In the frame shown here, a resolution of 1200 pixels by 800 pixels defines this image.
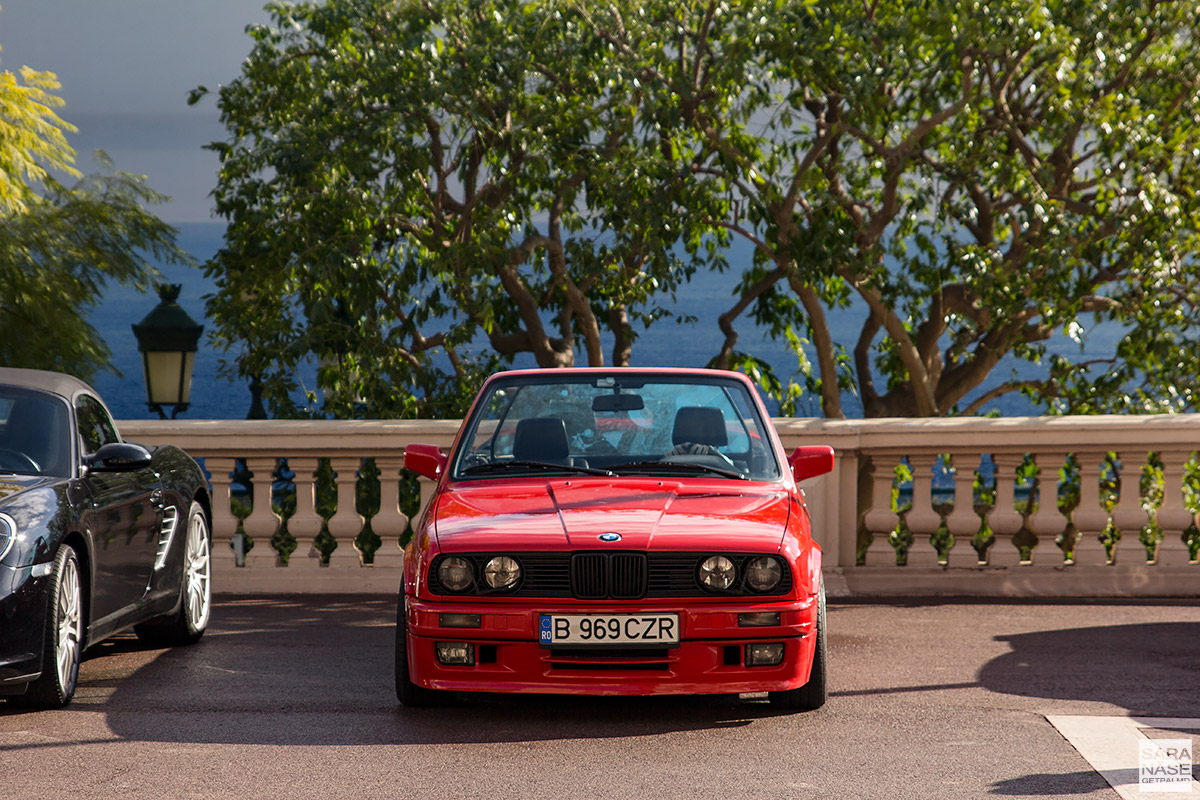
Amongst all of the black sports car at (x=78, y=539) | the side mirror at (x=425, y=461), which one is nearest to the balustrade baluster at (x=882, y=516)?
the black sports car at (x=78, y=539)

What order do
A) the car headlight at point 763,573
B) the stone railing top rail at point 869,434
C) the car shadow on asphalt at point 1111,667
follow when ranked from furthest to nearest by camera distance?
the stone railing top rail at point 869,434, the car shadow on asphalt at point 1111,667, the car headlight at point 763,573

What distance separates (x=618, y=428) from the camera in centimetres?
641

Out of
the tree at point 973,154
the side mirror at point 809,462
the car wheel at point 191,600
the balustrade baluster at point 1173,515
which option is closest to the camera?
the side mirror at point 809,462

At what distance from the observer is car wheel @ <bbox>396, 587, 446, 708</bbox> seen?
5.51m

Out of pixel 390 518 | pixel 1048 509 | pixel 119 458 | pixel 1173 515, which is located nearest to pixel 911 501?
pixel 1048 509

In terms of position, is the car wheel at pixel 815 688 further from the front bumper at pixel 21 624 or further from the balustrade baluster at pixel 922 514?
the balustrade baluster at pixel 922 514

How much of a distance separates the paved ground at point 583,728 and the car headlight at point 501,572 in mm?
571

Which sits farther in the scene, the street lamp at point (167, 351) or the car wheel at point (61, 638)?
the street lamp at point (167, 351)

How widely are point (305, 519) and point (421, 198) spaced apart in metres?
4.91

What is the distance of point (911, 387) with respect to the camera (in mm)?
14234

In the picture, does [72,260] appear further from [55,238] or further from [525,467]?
[525,467]

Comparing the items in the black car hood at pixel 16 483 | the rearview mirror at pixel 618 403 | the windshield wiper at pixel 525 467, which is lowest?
the black car hood at pixel 16 483

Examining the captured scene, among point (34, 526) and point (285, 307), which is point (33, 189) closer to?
point (285, 307)

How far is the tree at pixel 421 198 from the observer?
1188 centimetres
